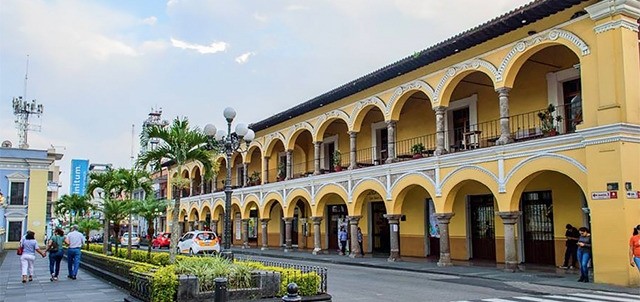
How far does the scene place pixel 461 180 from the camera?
1989cm

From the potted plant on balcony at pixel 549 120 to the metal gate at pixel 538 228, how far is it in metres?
3.12

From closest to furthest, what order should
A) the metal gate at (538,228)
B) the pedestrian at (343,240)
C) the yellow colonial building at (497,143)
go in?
the yellow colonial building at (497,143)
the metal gate at (538,228)
the pedestrian at (343,240)

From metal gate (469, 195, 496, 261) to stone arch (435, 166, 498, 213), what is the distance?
9.03ft

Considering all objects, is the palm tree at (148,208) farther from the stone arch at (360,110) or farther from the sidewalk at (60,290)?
the stone arch at (360,110)

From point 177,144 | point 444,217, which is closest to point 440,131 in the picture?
point 444,217

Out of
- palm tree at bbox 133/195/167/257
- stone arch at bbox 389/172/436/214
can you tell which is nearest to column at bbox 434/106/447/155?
stone arch at bbox 389/172/436/214

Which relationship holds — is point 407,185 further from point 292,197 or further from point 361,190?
point 292,197

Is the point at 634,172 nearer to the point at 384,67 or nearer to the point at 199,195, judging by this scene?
the point at 384,67

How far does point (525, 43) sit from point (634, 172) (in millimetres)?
5258

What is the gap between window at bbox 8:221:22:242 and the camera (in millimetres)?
44875

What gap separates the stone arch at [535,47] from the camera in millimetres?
16094

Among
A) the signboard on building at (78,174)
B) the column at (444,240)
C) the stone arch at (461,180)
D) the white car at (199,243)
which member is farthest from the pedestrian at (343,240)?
the signboard on building at (78,174)

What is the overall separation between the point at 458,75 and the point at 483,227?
22.1 feet

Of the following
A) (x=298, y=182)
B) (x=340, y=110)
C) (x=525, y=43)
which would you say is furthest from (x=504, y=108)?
(x=298, y=182)
